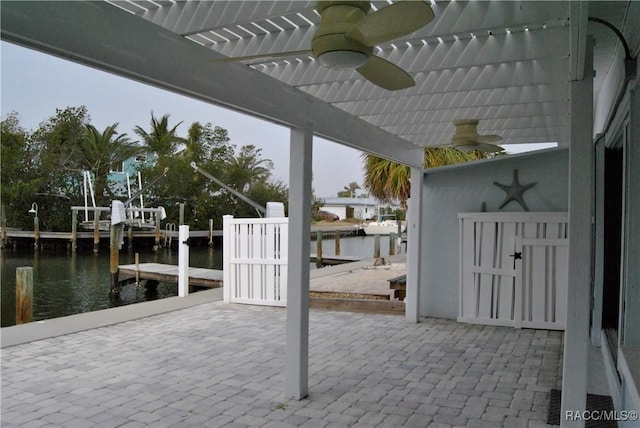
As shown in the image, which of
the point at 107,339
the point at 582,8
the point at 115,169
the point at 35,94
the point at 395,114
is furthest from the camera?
the point at 35,94

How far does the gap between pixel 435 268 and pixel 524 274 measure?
48.4 inches

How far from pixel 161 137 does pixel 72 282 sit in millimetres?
25042

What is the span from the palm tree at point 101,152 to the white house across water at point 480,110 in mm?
30506

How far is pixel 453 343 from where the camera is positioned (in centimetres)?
560

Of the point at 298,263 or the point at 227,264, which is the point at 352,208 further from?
the point at 298,263

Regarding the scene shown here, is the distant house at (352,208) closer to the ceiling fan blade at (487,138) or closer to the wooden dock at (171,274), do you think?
the wooden dock at (171,274)

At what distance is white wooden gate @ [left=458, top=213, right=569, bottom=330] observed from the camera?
6.19 meters

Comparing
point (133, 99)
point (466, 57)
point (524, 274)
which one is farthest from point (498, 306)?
point (133, 99)

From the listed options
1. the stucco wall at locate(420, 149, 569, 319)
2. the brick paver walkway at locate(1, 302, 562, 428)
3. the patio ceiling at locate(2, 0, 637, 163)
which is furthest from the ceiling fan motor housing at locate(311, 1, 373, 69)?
the stucco wall at locate(420, 149, 569, 319)

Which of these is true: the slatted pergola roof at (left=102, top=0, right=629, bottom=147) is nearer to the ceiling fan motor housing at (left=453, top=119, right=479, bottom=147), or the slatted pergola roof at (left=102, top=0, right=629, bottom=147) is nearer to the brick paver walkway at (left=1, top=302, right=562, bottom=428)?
the ceiling fan motor housing at (left=453, top=119, right=479, bottom=147)

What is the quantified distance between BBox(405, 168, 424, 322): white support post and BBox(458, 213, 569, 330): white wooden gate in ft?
1.94

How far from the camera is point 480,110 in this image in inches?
202

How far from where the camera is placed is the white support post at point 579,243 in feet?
9.82

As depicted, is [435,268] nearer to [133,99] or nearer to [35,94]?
[35,94]
